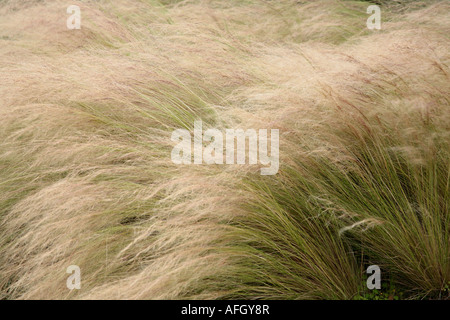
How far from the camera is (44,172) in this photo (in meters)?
1.95

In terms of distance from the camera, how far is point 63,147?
6.67 ft

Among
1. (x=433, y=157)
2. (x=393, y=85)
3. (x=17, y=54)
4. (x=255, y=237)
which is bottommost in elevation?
(x=255, y=237)

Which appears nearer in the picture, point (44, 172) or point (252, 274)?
point (252, 274)

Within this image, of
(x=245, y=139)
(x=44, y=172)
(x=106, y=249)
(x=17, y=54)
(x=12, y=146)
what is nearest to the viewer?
(x=106, y=249)

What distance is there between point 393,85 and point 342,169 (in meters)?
0.43

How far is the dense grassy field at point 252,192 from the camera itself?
1638mm

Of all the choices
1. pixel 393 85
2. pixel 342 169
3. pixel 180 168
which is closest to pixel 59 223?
pixel 180 168

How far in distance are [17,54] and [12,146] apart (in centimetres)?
118

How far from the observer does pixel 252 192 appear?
1.70 meters

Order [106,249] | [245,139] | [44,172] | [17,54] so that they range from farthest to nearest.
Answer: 1. [17,54]
2. [44,172]
3. [245,139]
4. [106,249]

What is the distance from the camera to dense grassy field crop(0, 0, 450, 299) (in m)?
1.64

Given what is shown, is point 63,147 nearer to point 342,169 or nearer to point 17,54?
point 342,169

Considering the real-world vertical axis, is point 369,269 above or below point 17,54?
below

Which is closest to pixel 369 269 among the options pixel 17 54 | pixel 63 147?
pixel 63 147
